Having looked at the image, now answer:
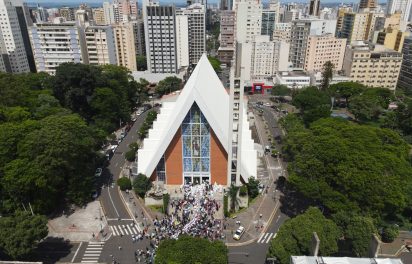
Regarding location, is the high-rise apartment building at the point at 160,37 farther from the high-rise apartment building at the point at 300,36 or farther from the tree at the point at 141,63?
the high-rise apartment building at the point at 300,36

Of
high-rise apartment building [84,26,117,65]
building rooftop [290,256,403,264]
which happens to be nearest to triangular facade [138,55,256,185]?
building rooftop [290,256,403,264]

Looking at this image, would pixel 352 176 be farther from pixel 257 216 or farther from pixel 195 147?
pixel 195 147

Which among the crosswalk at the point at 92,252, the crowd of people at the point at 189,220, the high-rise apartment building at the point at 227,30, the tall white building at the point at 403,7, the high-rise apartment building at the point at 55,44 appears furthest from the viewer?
the tall white building at the point at 403,7

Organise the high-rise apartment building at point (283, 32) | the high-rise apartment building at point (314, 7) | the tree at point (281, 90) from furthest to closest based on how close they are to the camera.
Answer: the high-rise apartment building at point (314, 7) < the high-rise apartment building at point (283, 32) < the tree at point (281, 90)

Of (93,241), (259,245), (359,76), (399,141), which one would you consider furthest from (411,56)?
(93,241)

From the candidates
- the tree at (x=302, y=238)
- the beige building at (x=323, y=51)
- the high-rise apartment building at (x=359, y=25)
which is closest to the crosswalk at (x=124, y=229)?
the tree at (x=302, y=238)

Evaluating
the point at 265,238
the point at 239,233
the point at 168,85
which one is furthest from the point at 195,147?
the point at 168,85

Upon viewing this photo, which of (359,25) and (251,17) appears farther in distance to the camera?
(359,25)

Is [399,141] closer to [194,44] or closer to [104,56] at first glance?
[104,56]
